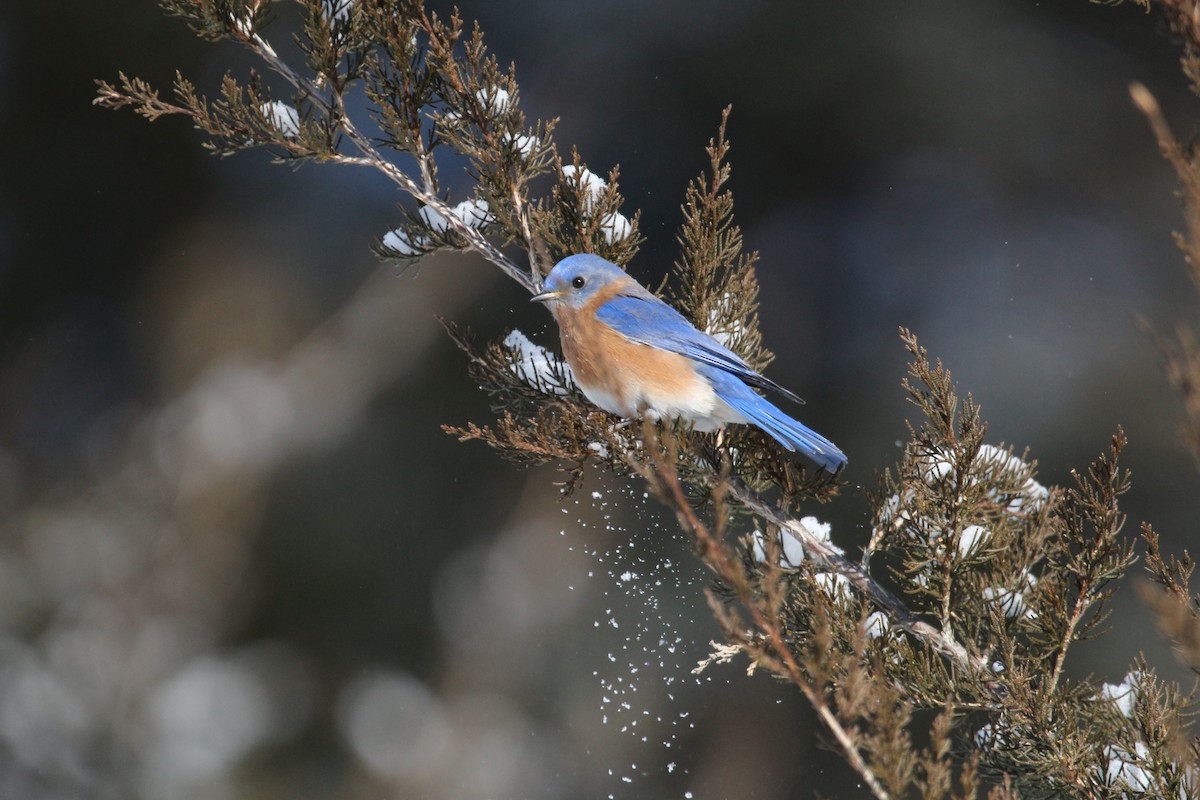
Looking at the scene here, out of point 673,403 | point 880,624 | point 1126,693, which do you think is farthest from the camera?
point 673,403

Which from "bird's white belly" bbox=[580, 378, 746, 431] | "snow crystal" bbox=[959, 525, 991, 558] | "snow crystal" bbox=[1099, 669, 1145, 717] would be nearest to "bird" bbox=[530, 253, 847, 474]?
"bird's white belly" bbox=[580, 378, 746, 431]

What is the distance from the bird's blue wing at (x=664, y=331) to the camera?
2.25m

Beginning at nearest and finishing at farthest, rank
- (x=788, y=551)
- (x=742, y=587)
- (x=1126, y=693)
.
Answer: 1. (x=742, y=587)
2. (x=1126, y=693)
3. (x=788, y=551)

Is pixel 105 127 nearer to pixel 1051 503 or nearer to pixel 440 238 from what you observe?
pixel 440 238

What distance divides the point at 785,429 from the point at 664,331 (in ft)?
1.33

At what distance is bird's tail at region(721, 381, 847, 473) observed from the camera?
2.01 meters

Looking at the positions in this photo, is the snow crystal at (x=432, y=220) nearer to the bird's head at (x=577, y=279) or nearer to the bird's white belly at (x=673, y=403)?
the bird's head at (x=577, y=279)

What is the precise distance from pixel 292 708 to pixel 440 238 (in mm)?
3267

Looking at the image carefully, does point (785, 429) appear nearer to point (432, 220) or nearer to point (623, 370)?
point (623, 370)

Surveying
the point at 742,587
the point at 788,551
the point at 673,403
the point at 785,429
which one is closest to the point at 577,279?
the point at 673,403

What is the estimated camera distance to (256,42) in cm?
220

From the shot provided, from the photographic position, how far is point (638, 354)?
2303 mm

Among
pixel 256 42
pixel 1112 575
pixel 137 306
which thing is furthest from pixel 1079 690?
pixel 137 306

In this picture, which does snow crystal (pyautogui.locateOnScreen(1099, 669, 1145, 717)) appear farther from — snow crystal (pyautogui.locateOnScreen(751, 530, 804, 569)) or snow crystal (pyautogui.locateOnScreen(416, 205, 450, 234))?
snow crystal (pyautogui.locateOnScreen(416, 205, 450, 234))
